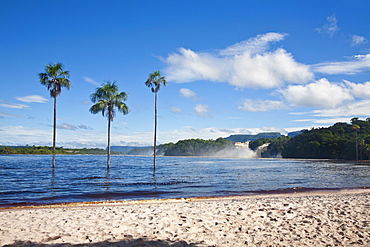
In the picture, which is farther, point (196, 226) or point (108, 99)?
point (108, 99)

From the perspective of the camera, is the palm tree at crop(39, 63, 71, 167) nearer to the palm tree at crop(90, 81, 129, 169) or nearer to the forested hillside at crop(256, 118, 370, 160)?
the palm tree at crop(90, 81, 129, 169)

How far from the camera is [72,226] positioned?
8859mm

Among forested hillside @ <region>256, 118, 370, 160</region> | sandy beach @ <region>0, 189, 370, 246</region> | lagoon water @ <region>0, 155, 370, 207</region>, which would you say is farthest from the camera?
forested hillside @ <region>256, 118, 370, 160</region>

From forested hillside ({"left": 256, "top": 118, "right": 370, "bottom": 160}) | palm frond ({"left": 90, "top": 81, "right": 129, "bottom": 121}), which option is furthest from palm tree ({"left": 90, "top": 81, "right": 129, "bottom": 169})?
forested hillside ({"left": 256, "top": 118, "right": 370, "bottom": 160})

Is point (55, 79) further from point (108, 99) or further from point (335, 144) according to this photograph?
point (335, 144)

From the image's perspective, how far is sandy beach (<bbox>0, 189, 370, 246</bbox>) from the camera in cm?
745

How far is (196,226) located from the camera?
344 inches

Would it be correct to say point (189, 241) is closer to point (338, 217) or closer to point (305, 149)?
point (338, 217)

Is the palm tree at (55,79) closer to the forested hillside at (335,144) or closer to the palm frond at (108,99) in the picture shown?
the palm frond at (108,99)

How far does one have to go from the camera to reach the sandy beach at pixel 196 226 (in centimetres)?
745

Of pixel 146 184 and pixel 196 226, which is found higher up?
pixel 196 226

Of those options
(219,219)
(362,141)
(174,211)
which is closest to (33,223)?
(174,211)

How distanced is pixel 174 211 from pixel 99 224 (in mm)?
2902

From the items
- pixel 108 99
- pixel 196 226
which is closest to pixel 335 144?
pixel 108 99
